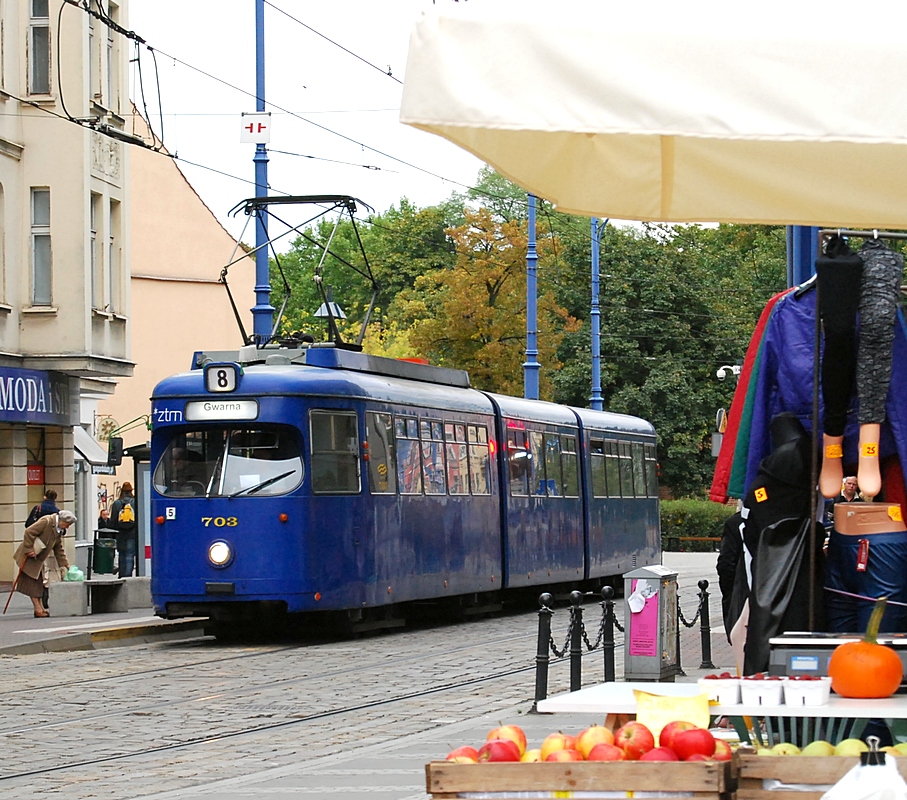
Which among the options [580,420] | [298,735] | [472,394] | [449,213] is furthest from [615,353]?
[298,735]

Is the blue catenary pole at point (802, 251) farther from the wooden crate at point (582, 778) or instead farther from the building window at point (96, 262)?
the building window at point (96, 262)

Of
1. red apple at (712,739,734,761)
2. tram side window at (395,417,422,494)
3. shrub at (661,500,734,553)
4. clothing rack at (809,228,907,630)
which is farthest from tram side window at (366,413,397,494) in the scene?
shrub at (661,500,734,553)

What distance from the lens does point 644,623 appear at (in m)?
15.8

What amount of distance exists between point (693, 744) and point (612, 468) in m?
25.2

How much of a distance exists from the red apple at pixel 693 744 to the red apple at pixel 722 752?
0.06 ft

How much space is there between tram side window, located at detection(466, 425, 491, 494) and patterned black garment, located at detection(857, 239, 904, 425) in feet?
56.7

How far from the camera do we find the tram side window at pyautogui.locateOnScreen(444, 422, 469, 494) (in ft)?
73.6

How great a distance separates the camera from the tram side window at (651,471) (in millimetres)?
31672

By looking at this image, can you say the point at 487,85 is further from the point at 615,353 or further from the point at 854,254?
the point at 615,353

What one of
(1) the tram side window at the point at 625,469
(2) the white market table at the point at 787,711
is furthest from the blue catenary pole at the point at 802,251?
(1) the tram side window at the point at 625,469

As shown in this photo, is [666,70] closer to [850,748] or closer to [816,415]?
[850,748]

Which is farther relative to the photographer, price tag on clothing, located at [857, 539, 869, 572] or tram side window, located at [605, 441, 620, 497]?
tram side window, located at [605, 441, 620, 497]

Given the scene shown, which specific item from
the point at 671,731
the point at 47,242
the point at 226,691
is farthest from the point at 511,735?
the point at 47,242

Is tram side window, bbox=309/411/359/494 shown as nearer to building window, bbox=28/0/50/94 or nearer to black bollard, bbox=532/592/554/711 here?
black bollard, bbox=532/592/554/711
